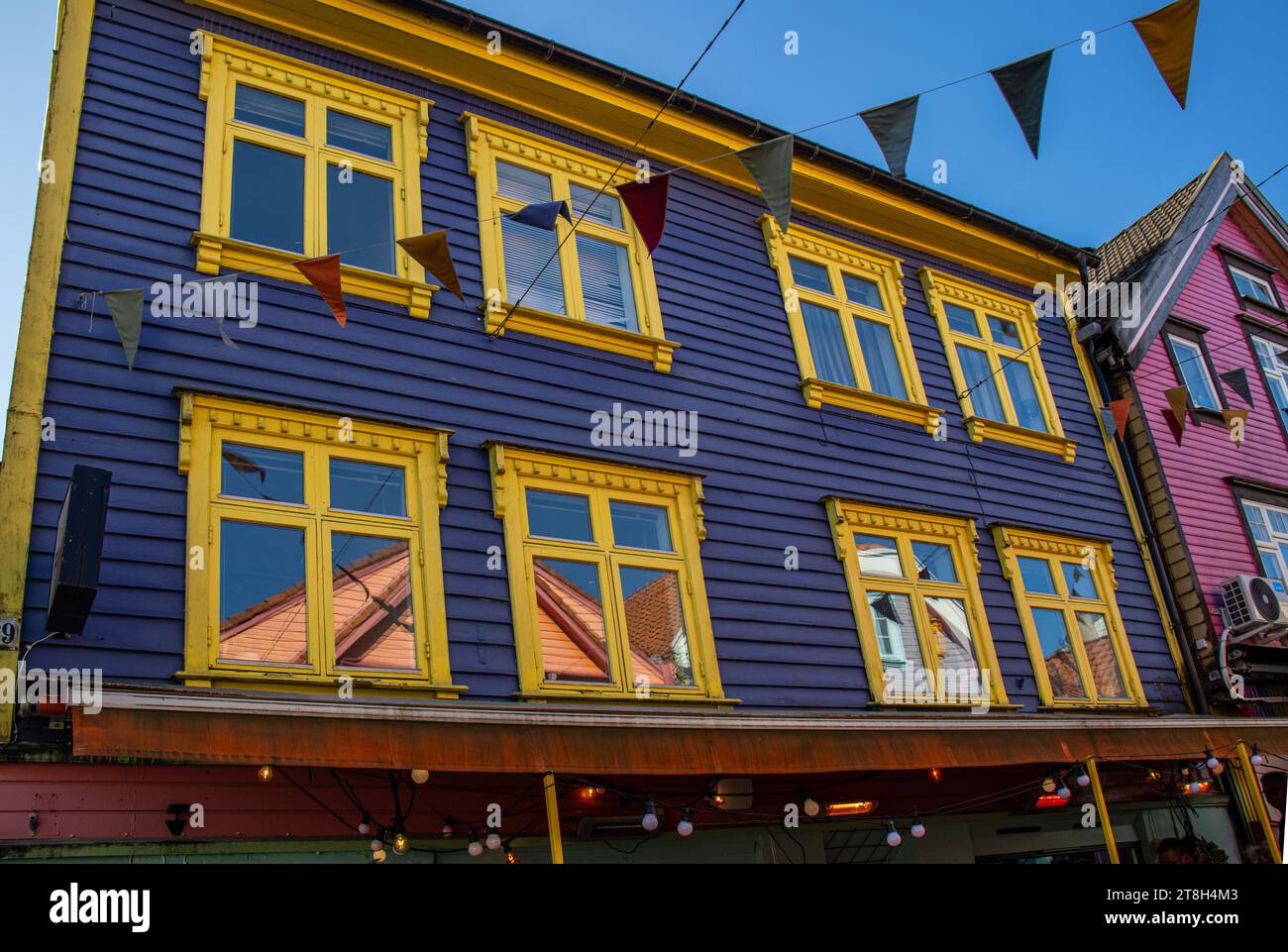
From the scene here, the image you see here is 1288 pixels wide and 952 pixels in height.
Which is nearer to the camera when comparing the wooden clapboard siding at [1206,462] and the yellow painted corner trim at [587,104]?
the yellow painted corner trim at [587,104]

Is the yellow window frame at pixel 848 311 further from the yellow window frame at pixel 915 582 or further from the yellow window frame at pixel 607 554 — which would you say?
the yellow window frame at pixel 607 554

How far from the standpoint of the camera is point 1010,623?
11484mm

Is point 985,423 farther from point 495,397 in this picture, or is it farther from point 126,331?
point 126,331

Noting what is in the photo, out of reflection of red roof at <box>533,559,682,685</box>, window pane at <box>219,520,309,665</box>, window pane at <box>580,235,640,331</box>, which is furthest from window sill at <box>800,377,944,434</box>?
window pane at <box>219,520,309,665</box>

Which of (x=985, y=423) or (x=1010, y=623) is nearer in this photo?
(x=1010, y=623)

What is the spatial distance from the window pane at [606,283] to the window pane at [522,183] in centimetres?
56

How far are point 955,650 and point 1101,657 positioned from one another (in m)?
2.41

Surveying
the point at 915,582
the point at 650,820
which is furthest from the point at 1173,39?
the point at 650,820

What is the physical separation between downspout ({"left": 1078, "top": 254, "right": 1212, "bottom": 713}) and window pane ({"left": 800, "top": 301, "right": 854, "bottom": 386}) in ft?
14.5

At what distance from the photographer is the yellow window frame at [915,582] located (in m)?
10.2

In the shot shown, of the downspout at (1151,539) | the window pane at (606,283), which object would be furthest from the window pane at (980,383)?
the window pane at (606,283)

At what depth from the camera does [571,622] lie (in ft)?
28.1
